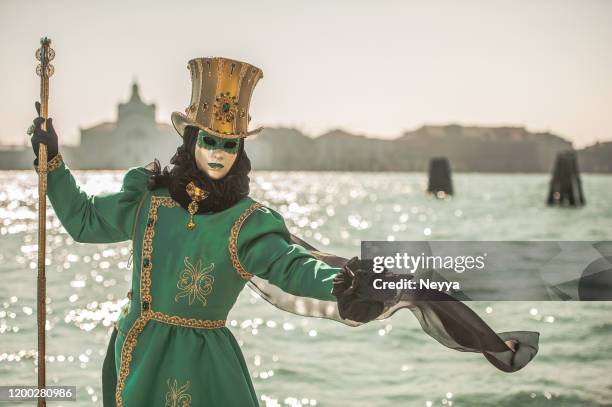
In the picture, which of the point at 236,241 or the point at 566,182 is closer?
the point at 236,241

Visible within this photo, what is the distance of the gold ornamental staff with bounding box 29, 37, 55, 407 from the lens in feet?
11.2

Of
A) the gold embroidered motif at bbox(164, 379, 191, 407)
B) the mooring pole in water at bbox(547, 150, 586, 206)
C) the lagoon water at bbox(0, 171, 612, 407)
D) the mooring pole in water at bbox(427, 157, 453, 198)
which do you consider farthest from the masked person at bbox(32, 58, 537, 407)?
the mooring pole in water at bbox(427, 157, 453, 198)

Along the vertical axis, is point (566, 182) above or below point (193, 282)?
below

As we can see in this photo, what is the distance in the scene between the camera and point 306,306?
3.49m

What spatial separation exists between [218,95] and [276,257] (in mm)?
622

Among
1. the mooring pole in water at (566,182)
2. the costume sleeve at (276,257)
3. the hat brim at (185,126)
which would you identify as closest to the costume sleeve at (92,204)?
the hat brim at (185,126)

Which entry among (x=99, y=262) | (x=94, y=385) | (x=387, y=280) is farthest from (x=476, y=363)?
(x=99, y=262)

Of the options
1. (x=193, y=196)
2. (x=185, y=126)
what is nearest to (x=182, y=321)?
(x=193, y=196)

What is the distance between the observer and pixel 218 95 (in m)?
3.28

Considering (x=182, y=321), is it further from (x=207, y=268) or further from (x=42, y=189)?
(x=42, y=189)

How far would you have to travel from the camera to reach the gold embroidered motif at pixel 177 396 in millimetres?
3201

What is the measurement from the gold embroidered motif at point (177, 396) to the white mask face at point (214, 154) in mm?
756

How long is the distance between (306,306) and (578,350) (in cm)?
863

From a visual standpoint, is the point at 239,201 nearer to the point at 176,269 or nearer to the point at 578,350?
the point at 176,269
